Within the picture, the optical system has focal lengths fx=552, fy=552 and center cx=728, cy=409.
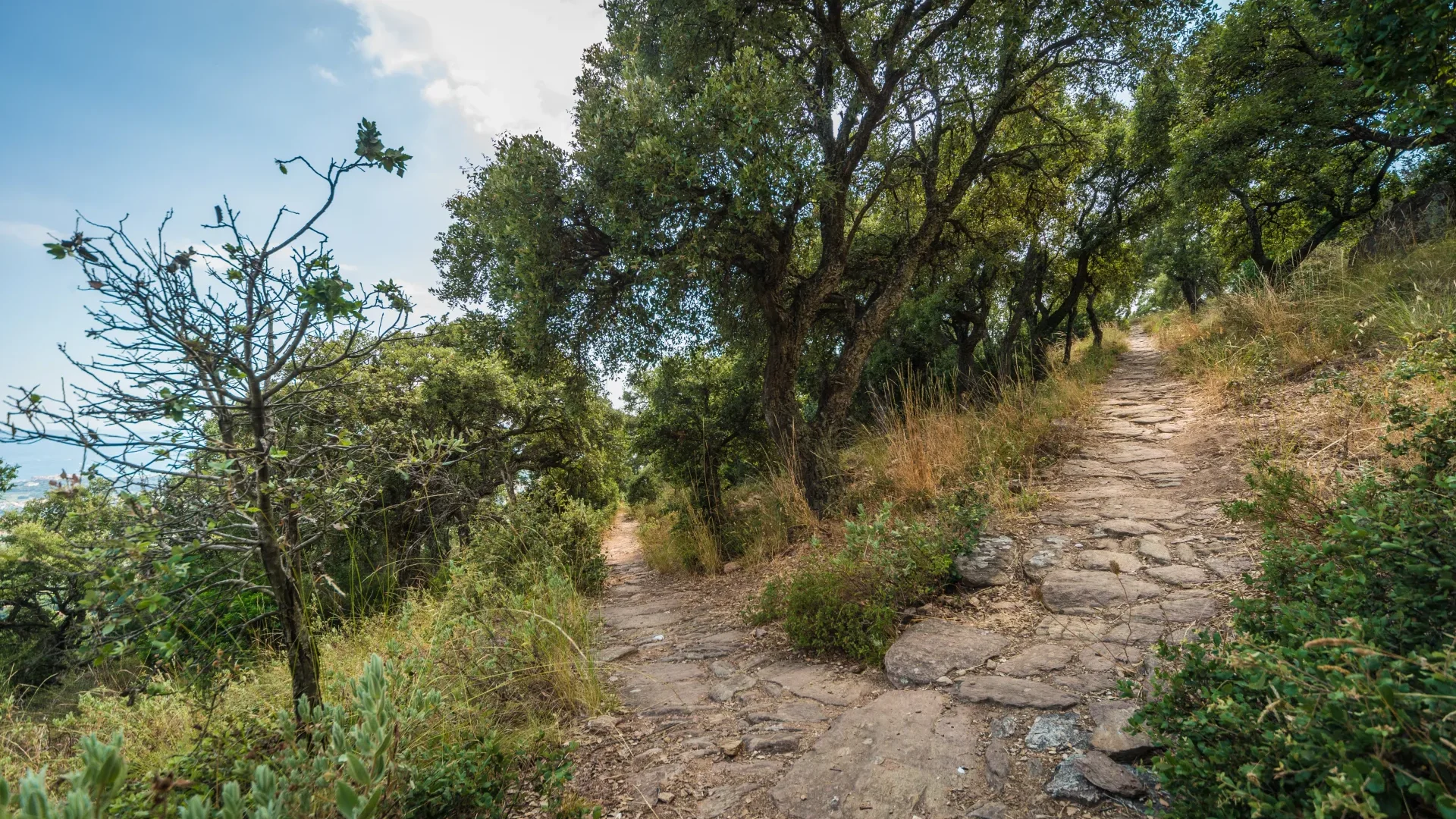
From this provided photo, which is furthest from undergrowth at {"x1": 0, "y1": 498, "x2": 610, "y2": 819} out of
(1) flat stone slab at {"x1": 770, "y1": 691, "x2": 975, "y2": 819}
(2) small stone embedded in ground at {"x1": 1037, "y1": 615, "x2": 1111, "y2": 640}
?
(2) small stone embedded in ground at {"x1": 1037, "y1": 615, "x2": 1111, "y2": 640}

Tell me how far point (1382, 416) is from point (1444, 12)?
7.81 feet

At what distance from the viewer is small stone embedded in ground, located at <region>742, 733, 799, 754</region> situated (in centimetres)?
240

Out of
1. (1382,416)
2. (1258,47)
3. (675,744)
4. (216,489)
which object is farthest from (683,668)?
(1258,47)

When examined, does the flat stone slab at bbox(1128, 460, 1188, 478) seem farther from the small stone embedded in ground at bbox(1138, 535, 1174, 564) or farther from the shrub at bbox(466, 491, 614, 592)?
the shrub at bbox(466, 491, 614, 592)

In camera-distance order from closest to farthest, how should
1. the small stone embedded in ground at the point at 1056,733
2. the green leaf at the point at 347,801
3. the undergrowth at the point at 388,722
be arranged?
the green leaf at the point at 347,801 < the undergrowth at the point at 388,722 < the small stone embedded in ground at the point at 1056,733

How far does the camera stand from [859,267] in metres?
7.75

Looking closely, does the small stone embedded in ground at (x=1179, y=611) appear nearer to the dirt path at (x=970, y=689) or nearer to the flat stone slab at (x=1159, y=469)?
the dirt path at (x=970, y=689)

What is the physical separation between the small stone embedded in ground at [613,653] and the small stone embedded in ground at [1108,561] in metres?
3.15

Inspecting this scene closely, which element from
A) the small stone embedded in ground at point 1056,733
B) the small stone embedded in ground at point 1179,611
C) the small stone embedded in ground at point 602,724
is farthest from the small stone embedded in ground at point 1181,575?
the small stone embedded in ground at point 602,724

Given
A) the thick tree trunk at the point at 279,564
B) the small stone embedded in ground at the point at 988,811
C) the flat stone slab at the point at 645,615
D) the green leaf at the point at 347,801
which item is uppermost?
the thick tree trunk at the point at 279,564

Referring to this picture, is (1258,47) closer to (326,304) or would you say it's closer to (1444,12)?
(1444,12)

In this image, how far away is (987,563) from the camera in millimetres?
3676

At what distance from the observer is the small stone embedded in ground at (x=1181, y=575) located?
2959 millimetres

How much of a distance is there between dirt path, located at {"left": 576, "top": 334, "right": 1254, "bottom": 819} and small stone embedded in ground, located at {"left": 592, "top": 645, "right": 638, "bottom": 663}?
0.02 m
